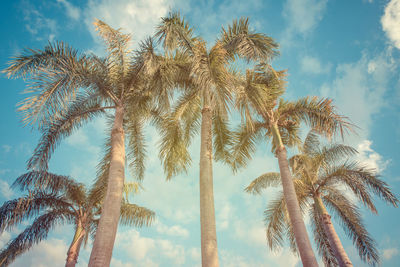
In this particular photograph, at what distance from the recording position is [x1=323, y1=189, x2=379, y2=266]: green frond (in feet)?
39.2

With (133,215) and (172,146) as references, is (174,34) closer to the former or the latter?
(172,146)

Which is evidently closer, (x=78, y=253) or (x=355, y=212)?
(x=78, y=253)

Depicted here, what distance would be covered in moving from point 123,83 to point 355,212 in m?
12.7

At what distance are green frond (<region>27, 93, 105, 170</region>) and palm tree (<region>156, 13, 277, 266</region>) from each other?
305cm

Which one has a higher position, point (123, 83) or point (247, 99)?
point (123, 83)

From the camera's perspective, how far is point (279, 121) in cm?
1198

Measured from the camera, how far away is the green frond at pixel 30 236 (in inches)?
458

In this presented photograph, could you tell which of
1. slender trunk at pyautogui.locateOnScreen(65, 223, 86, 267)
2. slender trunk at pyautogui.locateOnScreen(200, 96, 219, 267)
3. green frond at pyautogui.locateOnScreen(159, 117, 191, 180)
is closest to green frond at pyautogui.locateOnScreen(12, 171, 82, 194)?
slender trunk at pyautogui.locateOnScreen(65, 223, 86, 267)

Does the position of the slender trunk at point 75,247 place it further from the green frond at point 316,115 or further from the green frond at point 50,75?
the green frond at point 316,115

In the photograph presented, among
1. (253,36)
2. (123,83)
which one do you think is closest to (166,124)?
(123,83)

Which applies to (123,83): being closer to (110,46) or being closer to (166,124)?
(110,46)

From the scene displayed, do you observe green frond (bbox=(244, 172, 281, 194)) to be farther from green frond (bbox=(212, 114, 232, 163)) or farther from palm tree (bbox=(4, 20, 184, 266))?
palm tree (bbox=(4, 20, 184, 266))

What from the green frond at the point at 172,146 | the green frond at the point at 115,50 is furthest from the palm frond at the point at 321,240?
the green frond at the point at 115,50

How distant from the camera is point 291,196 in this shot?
9086 mm
